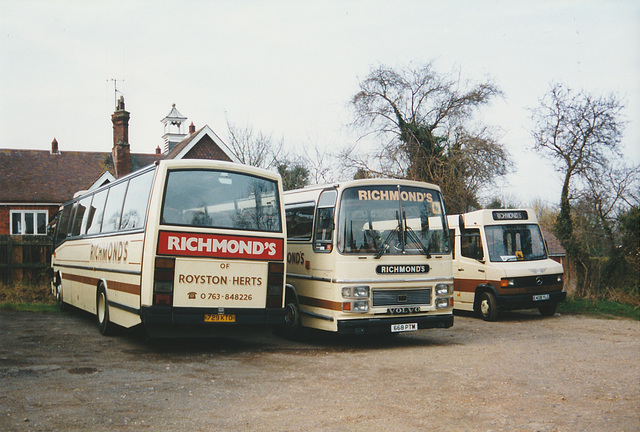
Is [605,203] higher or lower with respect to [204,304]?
higher

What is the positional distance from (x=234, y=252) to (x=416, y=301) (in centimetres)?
351

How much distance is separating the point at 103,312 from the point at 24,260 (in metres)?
9.37

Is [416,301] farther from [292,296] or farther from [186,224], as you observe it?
[186,224]

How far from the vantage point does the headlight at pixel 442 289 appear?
1162 cm

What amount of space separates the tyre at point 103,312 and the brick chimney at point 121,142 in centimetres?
1998

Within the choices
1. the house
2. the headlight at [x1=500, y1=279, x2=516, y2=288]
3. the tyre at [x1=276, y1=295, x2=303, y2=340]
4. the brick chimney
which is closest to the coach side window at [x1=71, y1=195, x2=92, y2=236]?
the tyre at [x1=276, y1=295, x2=303, y2=340]

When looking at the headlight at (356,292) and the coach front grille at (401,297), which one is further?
the coach front grille at (401,297)

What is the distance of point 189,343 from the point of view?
11.7 metres

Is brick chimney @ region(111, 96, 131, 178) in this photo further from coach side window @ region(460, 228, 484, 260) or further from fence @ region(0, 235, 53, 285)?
coach side window @ region(460, 228, 484, 260)

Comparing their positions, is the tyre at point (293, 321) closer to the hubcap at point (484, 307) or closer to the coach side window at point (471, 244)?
the hubcap at point (484, 307)

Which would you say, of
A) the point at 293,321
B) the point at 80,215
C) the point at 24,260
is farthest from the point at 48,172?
the point at 293,321

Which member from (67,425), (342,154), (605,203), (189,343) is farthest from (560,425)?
(342,154)

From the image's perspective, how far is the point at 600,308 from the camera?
17953 mm

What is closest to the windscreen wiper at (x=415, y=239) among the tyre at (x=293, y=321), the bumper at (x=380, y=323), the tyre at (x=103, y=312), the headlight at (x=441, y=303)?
the headlight at (x=441, y=303)
